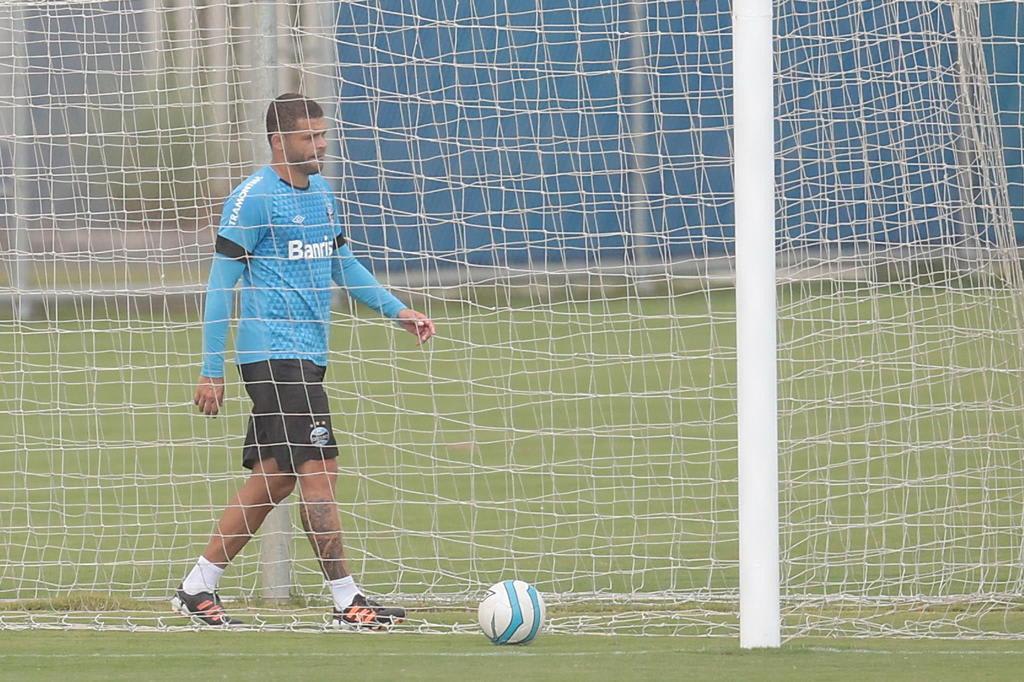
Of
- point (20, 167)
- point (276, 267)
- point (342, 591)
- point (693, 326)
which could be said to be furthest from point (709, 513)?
point (20, 167)

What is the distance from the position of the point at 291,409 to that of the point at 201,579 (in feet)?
2.22

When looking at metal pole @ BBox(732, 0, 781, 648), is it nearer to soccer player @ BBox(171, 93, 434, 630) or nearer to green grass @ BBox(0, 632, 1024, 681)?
green grass @ BBox(0, 632, 1024, 681)

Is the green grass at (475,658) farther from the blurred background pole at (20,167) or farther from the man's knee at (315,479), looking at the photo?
the blurred background pole at (20,167)

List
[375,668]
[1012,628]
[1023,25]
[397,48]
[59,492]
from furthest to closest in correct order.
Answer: [1023,25] < [397,48] < [59,492] < [1012,628] < [375,668]

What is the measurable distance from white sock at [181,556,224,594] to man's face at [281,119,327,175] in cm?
144

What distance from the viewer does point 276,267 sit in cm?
591

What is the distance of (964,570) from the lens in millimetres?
6312

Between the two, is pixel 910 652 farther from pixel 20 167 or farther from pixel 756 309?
pixel 20 167

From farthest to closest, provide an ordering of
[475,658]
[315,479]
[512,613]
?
1. [315,479]
2. [512,613]
3. [475,658]

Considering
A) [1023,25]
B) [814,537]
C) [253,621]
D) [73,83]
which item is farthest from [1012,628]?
[1023,25]

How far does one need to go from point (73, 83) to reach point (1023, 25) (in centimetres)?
717

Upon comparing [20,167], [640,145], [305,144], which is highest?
[640,145]

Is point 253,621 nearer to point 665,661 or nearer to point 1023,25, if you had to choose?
point 665,661

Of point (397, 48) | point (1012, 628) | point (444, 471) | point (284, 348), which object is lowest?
point (1012, 628)
